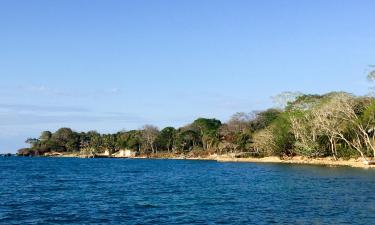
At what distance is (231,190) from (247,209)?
15322mm

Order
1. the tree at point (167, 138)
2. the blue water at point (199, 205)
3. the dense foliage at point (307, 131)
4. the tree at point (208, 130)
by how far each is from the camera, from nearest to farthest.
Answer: the blue water at point (199, 205)
the dense foliage at point (307, 131)
the tree at point (208, 130)
the tree at point (167, 138)

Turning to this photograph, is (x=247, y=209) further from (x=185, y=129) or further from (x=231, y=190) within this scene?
(x=185, y=129)

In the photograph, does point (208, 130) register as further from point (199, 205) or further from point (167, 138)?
point (199, 205)

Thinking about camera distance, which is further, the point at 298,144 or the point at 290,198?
the point at 298,144

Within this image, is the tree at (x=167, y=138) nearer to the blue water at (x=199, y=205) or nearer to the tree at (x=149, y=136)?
the tree at (x=149, y=136)

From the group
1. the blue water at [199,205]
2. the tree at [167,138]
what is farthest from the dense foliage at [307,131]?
the blue water at [199,205]

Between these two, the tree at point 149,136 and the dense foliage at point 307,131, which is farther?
the tree at point 149,136

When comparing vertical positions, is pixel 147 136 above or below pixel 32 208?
above

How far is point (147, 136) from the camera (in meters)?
190

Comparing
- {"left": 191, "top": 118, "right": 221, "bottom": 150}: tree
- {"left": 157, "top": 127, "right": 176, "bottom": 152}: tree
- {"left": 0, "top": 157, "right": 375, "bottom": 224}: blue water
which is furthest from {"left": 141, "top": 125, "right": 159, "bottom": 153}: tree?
{"left": 0, "top": 157, "right": 375, "bottom": 224}: blue water

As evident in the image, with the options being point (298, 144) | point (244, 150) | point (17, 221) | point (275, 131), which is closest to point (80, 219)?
point (17, 221)

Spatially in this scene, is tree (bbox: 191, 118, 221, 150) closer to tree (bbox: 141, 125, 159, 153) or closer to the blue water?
tree (bbox: 141, 125, 159, 153)

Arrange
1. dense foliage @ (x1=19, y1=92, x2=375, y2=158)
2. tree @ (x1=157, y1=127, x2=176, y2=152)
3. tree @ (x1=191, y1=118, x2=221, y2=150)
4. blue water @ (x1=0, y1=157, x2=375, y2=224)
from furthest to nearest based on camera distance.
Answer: tree @ (x1=157, y1=127, x2=176, y2=152)
tree @ (x1=191, y1=118, x2=221, y2=150)
dense foliage @ (x1=19, y1=92, x2=375, y2=158)
blue water @ (x1=0, y1=157, x2=375, y2=224)

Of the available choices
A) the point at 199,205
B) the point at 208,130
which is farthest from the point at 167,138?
the point at 199,205
